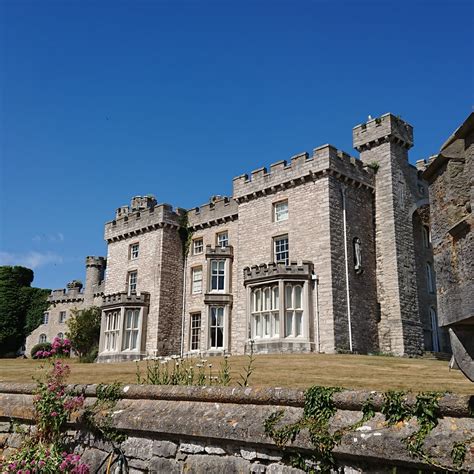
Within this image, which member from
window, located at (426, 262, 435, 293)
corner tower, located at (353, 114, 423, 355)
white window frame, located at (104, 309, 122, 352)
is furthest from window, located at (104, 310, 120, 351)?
window, located at (426, 262, 435, 293)

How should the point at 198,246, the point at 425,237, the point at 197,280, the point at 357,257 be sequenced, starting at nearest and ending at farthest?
the point at 357,257 → the point at 425,237 → the point at 197,280 → the point at 198,246

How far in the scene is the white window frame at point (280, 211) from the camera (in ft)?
85.4

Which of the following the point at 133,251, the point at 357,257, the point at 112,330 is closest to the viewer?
the point at 357,257

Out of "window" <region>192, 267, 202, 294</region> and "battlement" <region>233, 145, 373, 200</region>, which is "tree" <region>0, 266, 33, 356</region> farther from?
"battlement" <region>233, 145, 373, 200</region>

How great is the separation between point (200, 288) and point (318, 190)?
10.6m

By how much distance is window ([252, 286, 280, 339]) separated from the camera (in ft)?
77.6

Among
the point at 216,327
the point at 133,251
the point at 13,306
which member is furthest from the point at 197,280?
the point at 13,306

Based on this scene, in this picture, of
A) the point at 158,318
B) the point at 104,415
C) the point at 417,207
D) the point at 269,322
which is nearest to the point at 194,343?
the point at 158,318

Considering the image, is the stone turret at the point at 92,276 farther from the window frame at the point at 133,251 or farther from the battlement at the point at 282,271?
the battlement at the point at 282,271

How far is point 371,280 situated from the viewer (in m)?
25.2

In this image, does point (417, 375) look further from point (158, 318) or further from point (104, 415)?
point (158, 318)

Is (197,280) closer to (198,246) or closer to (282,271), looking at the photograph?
(198,246)

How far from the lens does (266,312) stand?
24.0 m

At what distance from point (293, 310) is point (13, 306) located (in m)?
27.0
